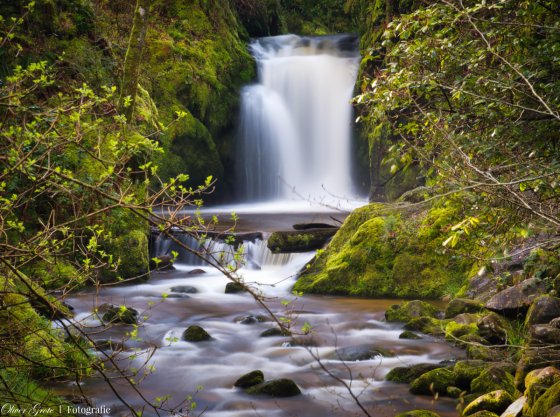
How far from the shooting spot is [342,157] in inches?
809

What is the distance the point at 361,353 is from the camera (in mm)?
5773

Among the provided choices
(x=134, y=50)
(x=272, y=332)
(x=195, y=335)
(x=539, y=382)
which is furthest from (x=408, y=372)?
(x=134, y=50)

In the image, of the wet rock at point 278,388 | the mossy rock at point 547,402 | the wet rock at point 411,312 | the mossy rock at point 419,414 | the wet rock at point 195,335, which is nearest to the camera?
the mossy rock at point 547,402

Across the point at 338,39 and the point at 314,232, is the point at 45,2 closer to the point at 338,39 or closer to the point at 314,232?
the point at 314,232

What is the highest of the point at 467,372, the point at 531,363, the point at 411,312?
the point at 531,363

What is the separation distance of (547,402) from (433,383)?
1.18 metres

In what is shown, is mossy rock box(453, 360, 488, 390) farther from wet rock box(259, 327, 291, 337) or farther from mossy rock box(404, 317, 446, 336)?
wet rock box(259, 327, 291, 337)

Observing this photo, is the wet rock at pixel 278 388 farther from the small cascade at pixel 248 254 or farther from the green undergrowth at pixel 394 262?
the small cascade at pixel 248 254

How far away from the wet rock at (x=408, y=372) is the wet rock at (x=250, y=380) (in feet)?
3.98

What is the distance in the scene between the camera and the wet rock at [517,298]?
5.50 metres

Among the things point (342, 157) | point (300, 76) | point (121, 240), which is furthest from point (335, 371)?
point (300, 76)

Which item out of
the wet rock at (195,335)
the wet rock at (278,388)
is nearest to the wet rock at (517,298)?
the wet rock at (278,388)

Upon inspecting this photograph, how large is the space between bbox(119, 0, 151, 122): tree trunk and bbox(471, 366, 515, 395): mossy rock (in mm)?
7854

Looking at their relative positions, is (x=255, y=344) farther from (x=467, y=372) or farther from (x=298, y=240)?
(x=298, y=240)
